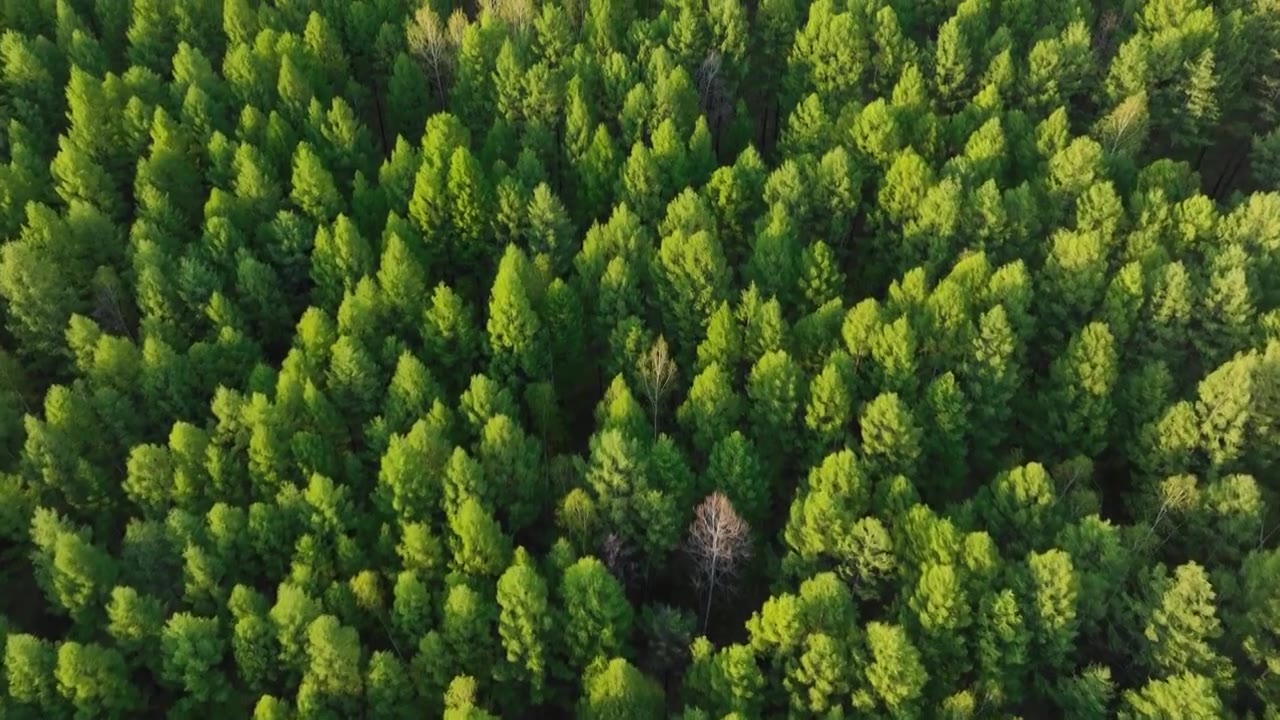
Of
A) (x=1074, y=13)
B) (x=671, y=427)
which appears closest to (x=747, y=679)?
(x=671, y=427)

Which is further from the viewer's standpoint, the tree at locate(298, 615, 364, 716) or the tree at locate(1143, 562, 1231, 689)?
the tree at locate(1143, 562, 1231, 689)

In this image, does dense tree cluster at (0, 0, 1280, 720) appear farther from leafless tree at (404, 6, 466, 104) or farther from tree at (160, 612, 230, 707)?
leafless tree at (404, 6, 466, 104)

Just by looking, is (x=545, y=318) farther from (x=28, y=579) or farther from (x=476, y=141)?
(x=28, y=579)

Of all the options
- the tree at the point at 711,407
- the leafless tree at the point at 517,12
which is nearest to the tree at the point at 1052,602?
the tree at the point at 711,407

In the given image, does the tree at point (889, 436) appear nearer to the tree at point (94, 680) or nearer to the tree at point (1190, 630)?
the tree at point (1190, 630)

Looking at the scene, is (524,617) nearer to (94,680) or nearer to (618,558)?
(618,558)

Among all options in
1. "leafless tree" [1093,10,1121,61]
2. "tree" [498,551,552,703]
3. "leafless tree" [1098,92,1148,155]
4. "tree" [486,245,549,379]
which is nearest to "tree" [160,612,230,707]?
"tree" [498,551,552,703]
